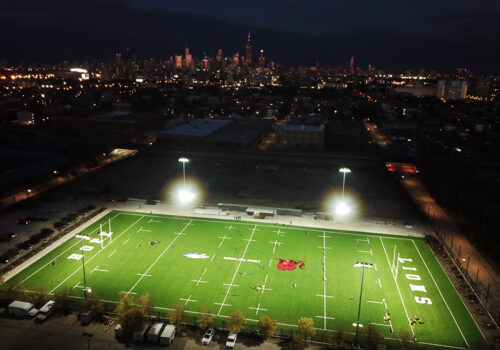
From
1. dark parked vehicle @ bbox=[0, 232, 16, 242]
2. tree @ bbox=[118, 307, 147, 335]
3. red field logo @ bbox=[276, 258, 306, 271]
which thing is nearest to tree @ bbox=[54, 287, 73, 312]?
tree @ bbox=[118, 307, 147, 335]

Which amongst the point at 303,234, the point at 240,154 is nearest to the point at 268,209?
the point at 303,234

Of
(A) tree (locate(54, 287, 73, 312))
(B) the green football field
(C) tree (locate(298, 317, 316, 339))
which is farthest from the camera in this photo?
(B) the green football field

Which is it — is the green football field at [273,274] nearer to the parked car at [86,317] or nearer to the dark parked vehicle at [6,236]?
the parked car at [86,317]

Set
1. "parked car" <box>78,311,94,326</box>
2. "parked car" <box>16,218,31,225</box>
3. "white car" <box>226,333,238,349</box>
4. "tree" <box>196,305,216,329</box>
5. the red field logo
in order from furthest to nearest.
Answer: "parked car" <box>16,218,31,225</box>, the red field logo, "parked car" <box>78,311,94,326</box>, "tree" <box>196,305,216,329</box>, "white car" <box>226,333,238,349</box>

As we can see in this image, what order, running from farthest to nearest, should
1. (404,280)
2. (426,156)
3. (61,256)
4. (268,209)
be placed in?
1. (426,156)
2. (268,209)
3. (61,256)
4. (404,280)

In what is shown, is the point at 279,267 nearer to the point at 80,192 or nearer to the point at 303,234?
the point at 303,234

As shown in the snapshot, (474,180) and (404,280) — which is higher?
(474,180)

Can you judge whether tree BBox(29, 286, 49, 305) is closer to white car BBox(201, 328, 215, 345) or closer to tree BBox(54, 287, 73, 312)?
tree BBox(54, 287, 73, 312)
